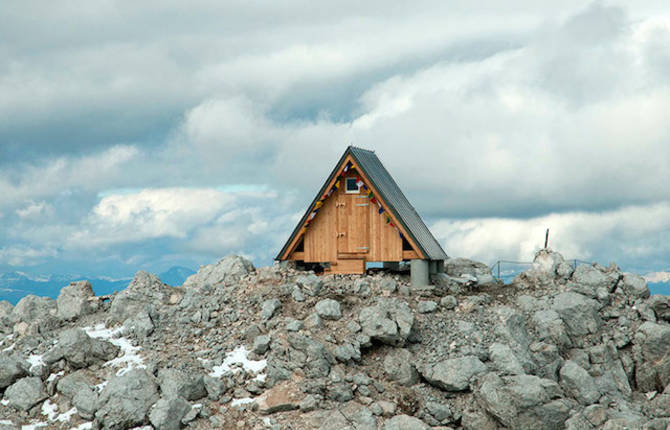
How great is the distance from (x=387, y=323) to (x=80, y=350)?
10697 millimetres

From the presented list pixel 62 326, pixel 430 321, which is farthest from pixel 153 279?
pixel 430 321

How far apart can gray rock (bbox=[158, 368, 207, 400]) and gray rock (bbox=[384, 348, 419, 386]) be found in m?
6.11

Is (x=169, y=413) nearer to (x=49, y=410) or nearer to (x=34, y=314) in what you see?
(x=49, y=410)

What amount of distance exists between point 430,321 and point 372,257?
5.33 meters

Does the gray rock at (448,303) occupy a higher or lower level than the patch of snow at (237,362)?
higher

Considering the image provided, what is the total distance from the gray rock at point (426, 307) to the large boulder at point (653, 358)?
8079mm

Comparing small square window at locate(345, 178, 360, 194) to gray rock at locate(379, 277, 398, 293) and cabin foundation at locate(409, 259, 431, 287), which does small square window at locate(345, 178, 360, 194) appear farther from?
gray rock at locate(379, 277, 398, 293)

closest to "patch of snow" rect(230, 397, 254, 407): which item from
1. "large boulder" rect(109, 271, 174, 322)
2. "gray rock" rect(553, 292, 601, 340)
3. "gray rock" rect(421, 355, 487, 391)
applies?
"gray rock" rect(421, 355, 487, 391)

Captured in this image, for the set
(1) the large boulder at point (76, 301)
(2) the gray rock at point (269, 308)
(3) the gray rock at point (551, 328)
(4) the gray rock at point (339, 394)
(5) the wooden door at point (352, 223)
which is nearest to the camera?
(4) the gray rock at point (339, 394)

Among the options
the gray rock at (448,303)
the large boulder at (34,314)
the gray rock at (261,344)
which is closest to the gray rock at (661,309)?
the gray rock at (448,303)

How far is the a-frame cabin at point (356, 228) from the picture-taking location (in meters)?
28.8

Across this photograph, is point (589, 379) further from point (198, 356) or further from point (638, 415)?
point (198, 356)

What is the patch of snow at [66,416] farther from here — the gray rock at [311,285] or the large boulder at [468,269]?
the large boulder at [468,269]

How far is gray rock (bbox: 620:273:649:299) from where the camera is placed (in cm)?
2875
